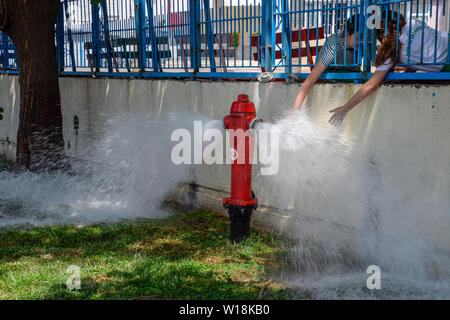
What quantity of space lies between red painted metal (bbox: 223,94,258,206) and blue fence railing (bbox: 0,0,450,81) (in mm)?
1076

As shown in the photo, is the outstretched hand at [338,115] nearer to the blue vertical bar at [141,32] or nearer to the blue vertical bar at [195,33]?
the blue vertical bar at [195,33]

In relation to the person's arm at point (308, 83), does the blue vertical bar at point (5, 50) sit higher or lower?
higher

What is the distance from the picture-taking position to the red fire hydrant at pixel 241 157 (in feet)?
15.8

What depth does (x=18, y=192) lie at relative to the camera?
7.50 metres

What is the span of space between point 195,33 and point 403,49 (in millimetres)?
3048

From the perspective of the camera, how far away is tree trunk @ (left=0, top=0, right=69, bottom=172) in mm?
7727

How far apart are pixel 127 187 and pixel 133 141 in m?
0.67

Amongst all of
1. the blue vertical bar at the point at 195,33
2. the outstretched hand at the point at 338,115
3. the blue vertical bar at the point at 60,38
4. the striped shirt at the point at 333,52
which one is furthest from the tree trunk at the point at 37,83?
the outstretched hand at the point at 338,115

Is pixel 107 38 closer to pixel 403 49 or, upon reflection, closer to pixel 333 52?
pixel 333 52

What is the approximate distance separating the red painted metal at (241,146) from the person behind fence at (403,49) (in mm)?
916

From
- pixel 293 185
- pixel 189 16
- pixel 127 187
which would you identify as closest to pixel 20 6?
pixel 189 16

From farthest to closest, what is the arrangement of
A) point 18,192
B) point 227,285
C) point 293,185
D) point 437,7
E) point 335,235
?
point 18,192 → point 293,185 → point 335,235 → point 437,7 → point 227,285

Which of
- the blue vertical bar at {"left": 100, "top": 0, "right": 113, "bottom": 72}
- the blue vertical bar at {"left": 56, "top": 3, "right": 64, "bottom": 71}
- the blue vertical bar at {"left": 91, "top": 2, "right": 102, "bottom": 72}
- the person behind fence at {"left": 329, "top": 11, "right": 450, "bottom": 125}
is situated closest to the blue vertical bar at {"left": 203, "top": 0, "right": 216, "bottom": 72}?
the person behind fence at {"left": 329, "top": 11, "right": 450, "bottom": 125}
